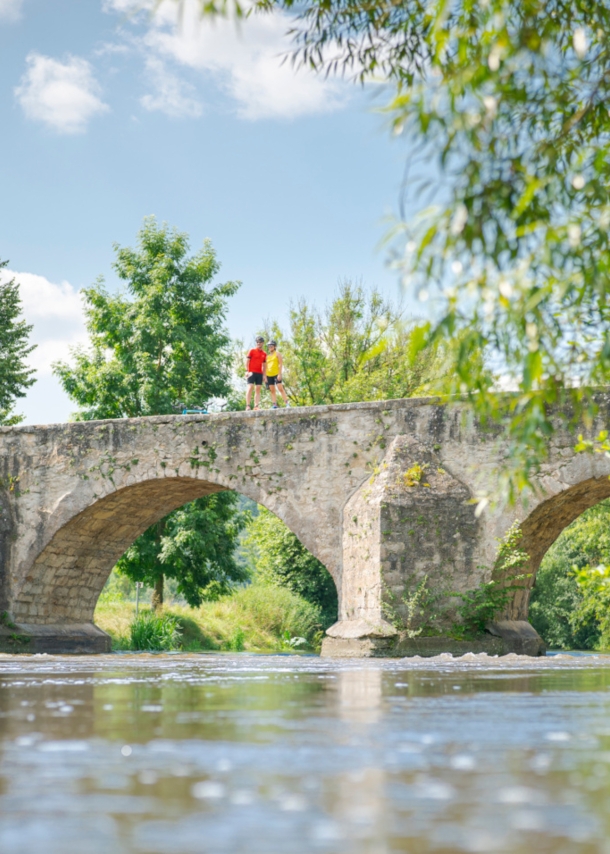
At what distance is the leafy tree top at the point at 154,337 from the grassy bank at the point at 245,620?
4.98m

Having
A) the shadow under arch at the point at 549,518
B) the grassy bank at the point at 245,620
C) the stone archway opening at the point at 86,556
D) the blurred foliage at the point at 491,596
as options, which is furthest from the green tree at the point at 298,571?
the blurred foliage at the point at 491,596

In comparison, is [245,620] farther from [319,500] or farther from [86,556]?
[319,500]

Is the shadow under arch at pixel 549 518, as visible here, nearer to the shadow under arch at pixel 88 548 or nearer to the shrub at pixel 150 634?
the shadow under arch at pixel 88 548

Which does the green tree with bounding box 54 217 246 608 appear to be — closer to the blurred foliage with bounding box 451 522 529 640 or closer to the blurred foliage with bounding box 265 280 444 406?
the blurred foliage with bounding box 265 280 444 406

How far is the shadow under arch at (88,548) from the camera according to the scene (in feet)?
55.0

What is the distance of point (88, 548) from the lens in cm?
1780

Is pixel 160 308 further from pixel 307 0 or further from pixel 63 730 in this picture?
pixel 63 730

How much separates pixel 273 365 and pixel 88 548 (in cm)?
431

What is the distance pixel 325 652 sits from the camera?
13.8 metres

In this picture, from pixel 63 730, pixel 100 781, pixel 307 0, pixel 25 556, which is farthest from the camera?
pixel 25 556

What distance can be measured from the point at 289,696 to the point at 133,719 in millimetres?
1652

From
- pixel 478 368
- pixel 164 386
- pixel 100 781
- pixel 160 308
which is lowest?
pixel 100 781

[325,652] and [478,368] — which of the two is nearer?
[478,368]

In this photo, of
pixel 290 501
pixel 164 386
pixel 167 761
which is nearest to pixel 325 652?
pixel 290 501
